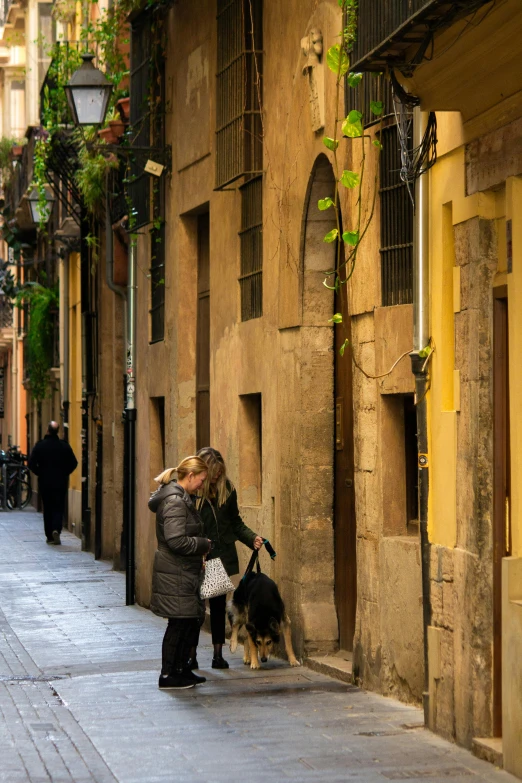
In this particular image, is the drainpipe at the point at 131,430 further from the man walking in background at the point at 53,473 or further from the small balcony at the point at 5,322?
the small balcony at the point at 5,322

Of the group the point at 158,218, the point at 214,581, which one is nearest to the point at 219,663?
the point at 214,581

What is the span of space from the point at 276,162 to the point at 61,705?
15.7 feet

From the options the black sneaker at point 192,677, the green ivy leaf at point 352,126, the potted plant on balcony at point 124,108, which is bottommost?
the black sneaker at point 192,677

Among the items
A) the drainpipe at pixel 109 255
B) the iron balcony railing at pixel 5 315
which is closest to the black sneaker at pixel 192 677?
the drainpipe at pixel 109 255

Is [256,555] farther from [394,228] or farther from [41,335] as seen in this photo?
[41,335]

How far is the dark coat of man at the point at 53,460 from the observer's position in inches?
1009

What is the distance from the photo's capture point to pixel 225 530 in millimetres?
12039

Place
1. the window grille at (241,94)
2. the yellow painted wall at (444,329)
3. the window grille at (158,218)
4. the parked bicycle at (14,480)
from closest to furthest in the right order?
the yellow painted wall at (444,329), the window grille at (241,94), the window grille at (158,218), the parked bicycle at (14,480)

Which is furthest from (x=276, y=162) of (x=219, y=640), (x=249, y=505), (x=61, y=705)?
(x=61, y=705)

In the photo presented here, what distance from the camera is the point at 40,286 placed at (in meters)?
32.5

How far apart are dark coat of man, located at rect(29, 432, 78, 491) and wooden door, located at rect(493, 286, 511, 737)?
17814 millimetres

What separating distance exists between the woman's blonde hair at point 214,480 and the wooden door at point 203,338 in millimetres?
3326

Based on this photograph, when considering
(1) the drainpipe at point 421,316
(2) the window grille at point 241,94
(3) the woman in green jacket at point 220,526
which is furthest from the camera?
(2) the window grille at point 241,94

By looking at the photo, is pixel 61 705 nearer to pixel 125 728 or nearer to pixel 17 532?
pixel 125 728
